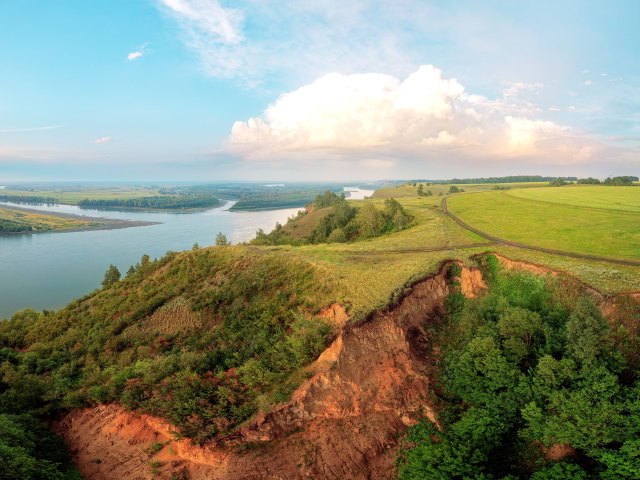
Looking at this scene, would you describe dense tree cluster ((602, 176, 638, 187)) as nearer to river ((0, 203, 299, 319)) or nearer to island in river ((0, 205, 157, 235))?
river ((0, 203, 299, 319))

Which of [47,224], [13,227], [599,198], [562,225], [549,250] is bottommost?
[13,227]

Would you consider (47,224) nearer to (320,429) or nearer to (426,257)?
(426,257)

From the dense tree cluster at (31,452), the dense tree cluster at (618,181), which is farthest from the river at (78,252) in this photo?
the dense tree cluster at (618,181)

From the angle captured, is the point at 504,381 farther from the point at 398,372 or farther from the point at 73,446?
the point at 73,446

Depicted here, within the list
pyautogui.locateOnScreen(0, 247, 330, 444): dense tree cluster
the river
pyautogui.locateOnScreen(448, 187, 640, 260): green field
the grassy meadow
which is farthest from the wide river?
pyautogui.locateOnScreen(448, 187, 640, 260): green field

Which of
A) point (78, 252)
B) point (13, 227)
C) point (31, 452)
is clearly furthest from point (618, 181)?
point (13, 227)

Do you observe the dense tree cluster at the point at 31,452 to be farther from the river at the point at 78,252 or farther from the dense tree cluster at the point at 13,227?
the dense tree cluster at the point at 13,227
